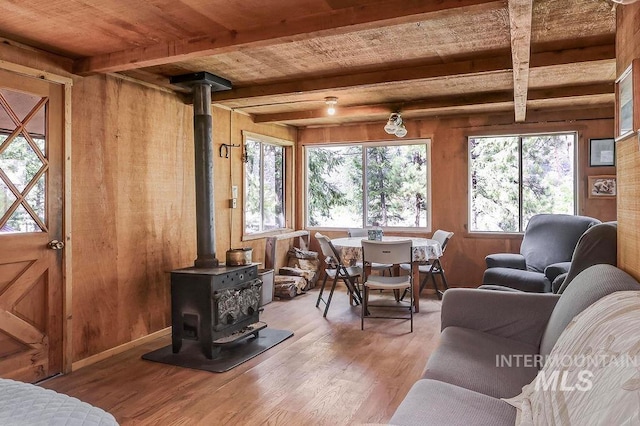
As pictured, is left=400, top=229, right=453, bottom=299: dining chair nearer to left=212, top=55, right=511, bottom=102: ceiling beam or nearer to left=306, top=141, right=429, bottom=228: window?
left=306, top=141, right=429, bottom=228: window

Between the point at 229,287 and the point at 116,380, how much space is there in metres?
0.98

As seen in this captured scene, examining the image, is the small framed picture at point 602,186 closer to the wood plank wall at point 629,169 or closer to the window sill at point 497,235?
the window sill at point 497,235

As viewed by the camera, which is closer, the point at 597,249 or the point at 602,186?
the point at 597,249

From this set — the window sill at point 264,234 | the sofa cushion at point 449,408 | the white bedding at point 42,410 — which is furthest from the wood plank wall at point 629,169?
the window sill at point 264,234

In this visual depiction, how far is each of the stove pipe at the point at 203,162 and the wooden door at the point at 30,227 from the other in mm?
1000

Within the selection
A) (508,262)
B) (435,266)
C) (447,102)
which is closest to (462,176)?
(447,102)

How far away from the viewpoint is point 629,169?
1979 millimetres

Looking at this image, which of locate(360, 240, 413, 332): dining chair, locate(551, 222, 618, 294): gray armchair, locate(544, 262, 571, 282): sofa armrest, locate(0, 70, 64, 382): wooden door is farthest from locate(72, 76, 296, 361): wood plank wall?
locate(544, 262, 571, 282): sofa armrest

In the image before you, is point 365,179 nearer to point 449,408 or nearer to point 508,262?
point 508,262

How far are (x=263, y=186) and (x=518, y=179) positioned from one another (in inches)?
128

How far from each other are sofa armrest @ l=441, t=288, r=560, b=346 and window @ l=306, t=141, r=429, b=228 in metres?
3.55

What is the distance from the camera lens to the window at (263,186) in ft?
18.0

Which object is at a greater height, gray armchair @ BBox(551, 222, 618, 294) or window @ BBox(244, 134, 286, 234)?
window @ BBox(244, 134, 286, 234)

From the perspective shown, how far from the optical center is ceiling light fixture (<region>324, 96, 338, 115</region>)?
15.2 feet
